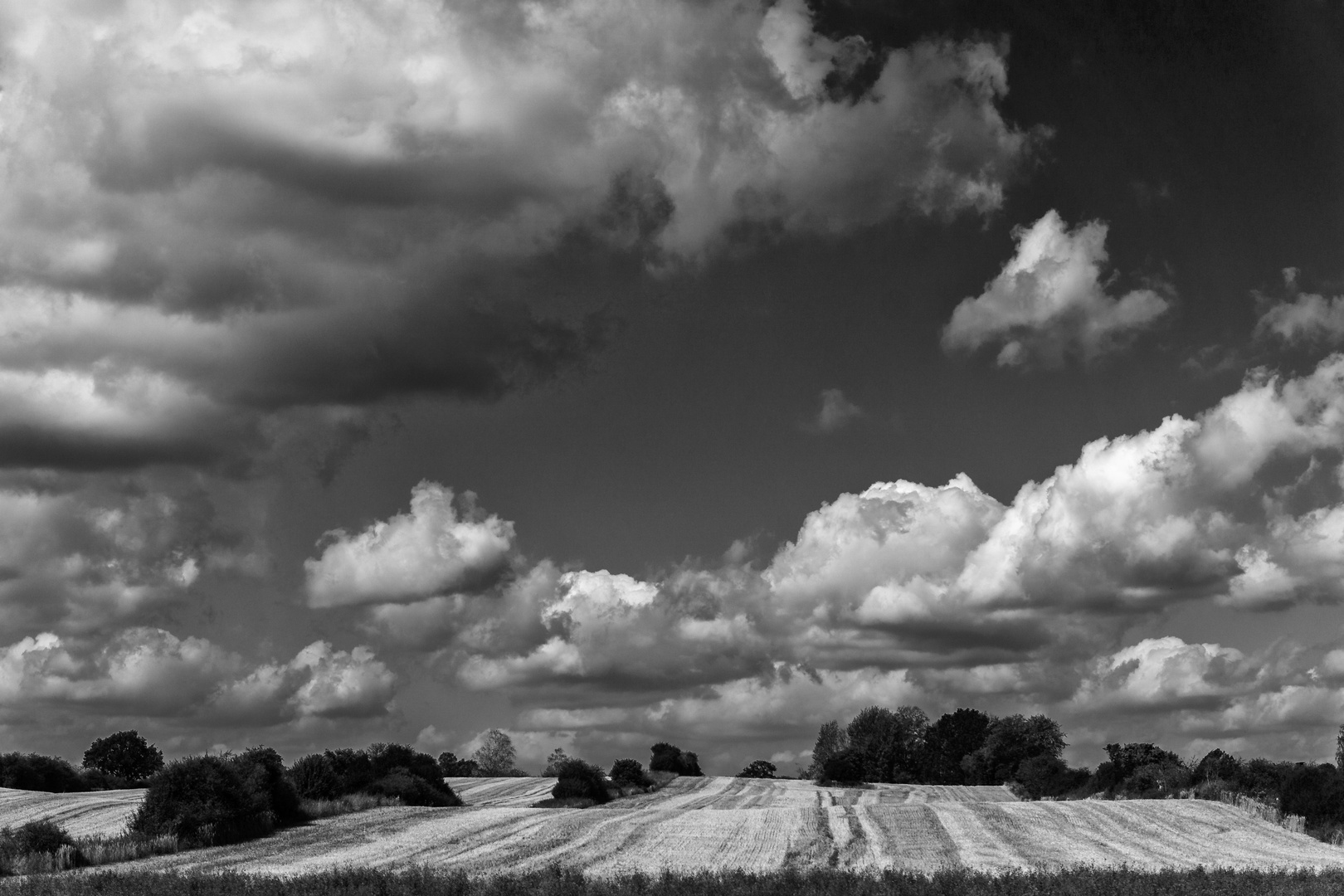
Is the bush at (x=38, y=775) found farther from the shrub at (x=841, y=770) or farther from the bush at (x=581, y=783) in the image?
the shrub at (x=841, y=770)

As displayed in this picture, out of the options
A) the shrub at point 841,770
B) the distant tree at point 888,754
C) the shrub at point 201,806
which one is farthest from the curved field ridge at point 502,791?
the distant tree at point 888,754

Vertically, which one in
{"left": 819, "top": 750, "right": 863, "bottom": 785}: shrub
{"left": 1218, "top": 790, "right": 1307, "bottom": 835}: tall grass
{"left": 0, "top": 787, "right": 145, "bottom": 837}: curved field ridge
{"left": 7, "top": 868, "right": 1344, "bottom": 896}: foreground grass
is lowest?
{"left": 7, "top": 868, "right": 1344, "bottom": 896}: foreground grass

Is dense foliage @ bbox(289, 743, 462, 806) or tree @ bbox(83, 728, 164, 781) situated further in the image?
tree @ bbox(83, 728, 164, 781)

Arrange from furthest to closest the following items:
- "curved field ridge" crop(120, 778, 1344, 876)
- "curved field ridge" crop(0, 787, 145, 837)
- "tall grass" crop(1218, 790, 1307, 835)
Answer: "tall grass" crop(1218, 790, 1307, 835) → "curved field ridge" crop(0, 787, 145, 837) → "curved field ridge" crop(120, 778, 1344, 876)

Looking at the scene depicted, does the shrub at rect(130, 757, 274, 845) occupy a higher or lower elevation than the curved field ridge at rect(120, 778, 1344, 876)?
higher

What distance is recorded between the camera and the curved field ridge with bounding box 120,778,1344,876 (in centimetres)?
4838

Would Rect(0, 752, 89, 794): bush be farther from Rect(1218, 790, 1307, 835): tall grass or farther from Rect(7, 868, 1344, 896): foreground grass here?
Rect(1218, 790, 1307, 835): tall grass

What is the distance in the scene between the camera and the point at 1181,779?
91375 millimetres

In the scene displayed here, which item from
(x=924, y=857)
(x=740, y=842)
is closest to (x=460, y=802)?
(x=740, y=842)

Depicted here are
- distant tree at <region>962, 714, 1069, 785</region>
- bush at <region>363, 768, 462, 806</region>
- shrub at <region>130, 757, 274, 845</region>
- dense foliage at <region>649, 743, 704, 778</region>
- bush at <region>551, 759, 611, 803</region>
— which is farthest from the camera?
distant tree at <region>962, 714, 1069, 785</region>

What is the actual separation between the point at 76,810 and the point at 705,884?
1623 inches

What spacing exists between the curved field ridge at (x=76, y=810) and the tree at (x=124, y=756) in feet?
307

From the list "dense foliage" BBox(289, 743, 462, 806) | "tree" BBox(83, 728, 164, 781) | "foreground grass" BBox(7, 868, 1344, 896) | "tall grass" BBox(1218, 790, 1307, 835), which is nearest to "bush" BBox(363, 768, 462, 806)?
"dense foliage" BBox(289, 743, 462, 806)

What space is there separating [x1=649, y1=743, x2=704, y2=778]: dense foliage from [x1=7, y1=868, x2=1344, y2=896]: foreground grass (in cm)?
8588
